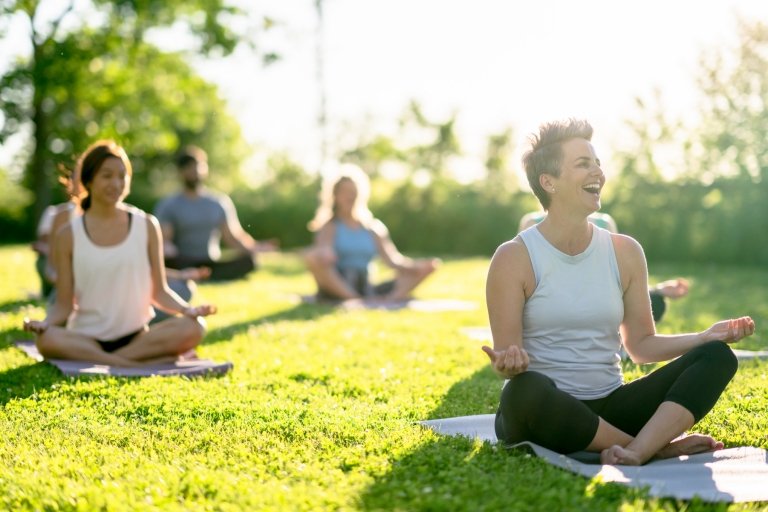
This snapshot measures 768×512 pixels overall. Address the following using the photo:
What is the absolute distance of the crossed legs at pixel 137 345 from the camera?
5457 millimetres

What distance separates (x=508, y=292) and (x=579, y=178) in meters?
0.59

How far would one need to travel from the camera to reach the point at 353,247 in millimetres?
10164

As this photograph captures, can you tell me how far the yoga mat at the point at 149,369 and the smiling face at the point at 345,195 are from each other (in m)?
4.48

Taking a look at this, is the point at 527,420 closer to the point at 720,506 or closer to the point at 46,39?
the point at 720,506

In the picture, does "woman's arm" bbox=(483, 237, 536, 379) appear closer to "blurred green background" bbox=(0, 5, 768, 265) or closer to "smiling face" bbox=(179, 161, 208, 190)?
"blurred green background" bbox=(0, 5, 768, 265)

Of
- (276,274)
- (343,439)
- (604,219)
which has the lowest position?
(276,274)

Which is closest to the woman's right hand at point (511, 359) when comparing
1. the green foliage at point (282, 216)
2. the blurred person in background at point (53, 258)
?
the blurred person in background at point (53, 258)

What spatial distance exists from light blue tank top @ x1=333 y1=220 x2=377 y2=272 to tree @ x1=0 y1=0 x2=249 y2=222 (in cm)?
566

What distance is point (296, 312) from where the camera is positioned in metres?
9.12

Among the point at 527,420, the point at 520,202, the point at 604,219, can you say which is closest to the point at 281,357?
the point at 604,219

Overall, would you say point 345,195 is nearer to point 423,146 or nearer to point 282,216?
point 282,216

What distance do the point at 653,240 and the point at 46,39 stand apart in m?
14.6

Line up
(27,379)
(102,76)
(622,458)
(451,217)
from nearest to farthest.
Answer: (622,458) → (27,379) → (102,76) → (451,217)

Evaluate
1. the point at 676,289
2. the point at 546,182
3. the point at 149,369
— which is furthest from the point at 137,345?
the point at 676,289
